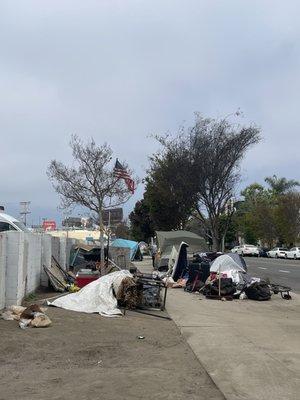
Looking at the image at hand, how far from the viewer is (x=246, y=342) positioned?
976cm

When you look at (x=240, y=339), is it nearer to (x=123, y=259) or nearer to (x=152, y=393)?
(x=152, y=393)

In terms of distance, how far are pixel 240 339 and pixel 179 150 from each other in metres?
26.7

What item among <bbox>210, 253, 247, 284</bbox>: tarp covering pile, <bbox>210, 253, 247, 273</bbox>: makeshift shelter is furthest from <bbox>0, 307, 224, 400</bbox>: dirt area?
<bbox>210, 253, 247, 273</bbox>: makeshift shelter


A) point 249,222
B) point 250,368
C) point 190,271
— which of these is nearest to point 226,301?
point 190,271

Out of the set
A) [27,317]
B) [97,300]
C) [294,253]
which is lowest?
[27,317]

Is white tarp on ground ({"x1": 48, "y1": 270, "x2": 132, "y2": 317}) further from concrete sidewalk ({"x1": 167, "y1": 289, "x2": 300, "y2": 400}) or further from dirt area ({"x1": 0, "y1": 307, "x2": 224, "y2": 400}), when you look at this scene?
concrete sidewalk ({"x1": 167, "y1": 289, "x2": 300, "y2": 400})

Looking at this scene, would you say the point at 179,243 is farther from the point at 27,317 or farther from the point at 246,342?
the point at 246,342

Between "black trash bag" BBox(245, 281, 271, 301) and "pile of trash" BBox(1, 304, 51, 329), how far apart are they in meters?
8.28

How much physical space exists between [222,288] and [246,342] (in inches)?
307

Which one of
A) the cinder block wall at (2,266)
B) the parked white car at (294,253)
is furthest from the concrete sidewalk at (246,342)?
the parked white car at (294,253)

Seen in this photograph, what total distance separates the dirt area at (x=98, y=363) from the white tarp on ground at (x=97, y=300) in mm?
1312

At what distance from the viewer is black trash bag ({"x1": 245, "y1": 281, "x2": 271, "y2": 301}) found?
17203 millimetres

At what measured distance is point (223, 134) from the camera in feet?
109

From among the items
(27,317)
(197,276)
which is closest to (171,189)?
(197,276)
